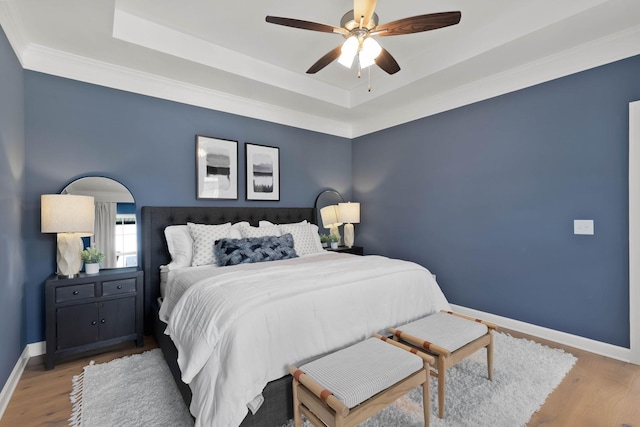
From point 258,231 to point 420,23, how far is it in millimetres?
2418

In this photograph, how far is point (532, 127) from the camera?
3.03m

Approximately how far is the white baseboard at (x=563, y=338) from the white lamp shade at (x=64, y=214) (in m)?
4.06

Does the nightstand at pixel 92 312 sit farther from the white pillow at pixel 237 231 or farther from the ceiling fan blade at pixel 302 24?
the ceiling fan blade at pixel 302 24

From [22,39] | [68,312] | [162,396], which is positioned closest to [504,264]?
[162,396]

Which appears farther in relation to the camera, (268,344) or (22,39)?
(22,39)

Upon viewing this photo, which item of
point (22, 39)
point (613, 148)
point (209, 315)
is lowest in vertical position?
point (209, 315)

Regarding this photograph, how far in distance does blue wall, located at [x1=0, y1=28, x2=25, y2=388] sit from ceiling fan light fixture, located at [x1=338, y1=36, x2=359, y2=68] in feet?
7.77

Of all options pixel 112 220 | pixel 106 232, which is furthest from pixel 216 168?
pixel 106 232

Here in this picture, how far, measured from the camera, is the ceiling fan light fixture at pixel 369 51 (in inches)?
87.7

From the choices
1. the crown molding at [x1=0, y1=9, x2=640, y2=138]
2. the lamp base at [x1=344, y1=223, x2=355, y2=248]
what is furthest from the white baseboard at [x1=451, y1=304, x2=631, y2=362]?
the crown molding at [x1=0, y1=9, x2=640, y2=138]

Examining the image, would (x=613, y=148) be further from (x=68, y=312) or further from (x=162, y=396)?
(x=68, y=312)

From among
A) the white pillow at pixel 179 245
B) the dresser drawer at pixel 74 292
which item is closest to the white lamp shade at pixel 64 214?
the dresser drawer at pixel 74 292

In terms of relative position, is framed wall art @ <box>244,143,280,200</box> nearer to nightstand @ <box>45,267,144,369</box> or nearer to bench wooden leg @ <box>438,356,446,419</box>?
nightstand @ <box>45,267,144,369</box>

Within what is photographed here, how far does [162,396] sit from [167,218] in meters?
1.81
